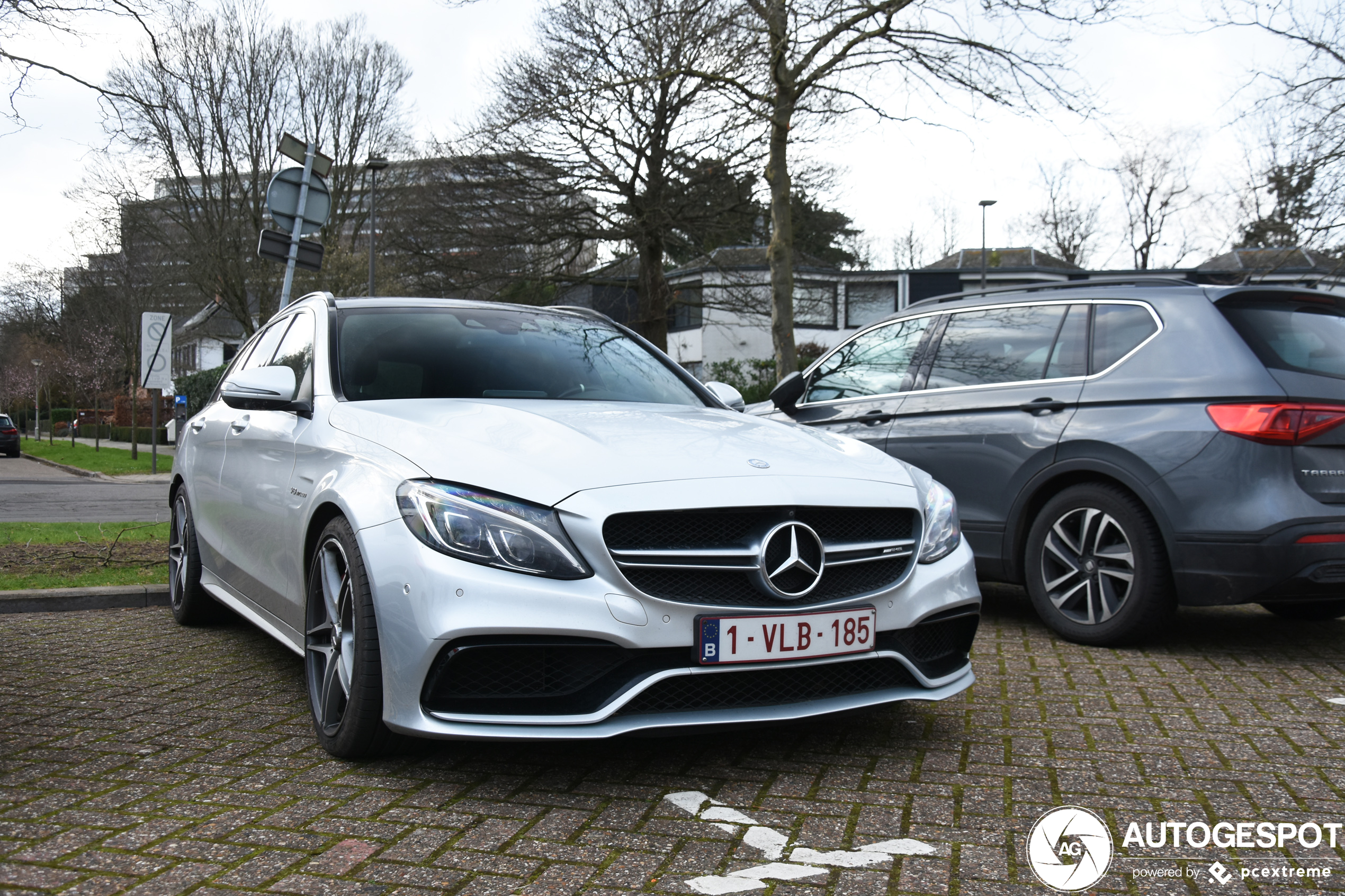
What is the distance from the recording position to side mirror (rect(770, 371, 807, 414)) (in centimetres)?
625

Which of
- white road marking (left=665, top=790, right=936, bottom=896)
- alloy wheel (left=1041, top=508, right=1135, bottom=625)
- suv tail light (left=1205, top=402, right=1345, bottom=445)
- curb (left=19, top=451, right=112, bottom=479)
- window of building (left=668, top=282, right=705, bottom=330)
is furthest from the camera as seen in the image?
window of building (left=668, top=282, right=705, bottom=330)

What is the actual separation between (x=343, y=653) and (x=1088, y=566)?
351cm

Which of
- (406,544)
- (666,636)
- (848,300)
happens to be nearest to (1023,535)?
(666,636)

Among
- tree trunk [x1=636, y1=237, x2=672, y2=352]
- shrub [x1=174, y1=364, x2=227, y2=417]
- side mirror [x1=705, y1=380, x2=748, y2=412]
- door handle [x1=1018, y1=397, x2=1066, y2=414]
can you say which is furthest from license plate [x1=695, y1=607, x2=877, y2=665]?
shrub [x1=174, y1=364, x2=227, y2=417]

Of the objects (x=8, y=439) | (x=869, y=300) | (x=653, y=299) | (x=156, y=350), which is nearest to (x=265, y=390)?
(x=156, y=350)

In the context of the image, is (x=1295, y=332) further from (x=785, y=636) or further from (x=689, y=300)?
(x=689, y=300)

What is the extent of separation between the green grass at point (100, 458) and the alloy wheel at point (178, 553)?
1406cm

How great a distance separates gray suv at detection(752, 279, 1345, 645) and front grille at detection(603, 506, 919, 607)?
2190 mm

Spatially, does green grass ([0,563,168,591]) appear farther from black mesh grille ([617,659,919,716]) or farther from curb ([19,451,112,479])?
curb ([19,451,112,479])

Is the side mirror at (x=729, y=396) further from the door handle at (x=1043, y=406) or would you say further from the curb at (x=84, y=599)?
the curb at (x=84, y=599)

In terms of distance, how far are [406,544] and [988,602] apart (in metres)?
4.54

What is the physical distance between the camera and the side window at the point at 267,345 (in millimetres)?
5285

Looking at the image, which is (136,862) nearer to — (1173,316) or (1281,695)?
(1281,695)

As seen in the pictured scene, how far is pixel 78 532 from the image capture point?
9.19 meters
